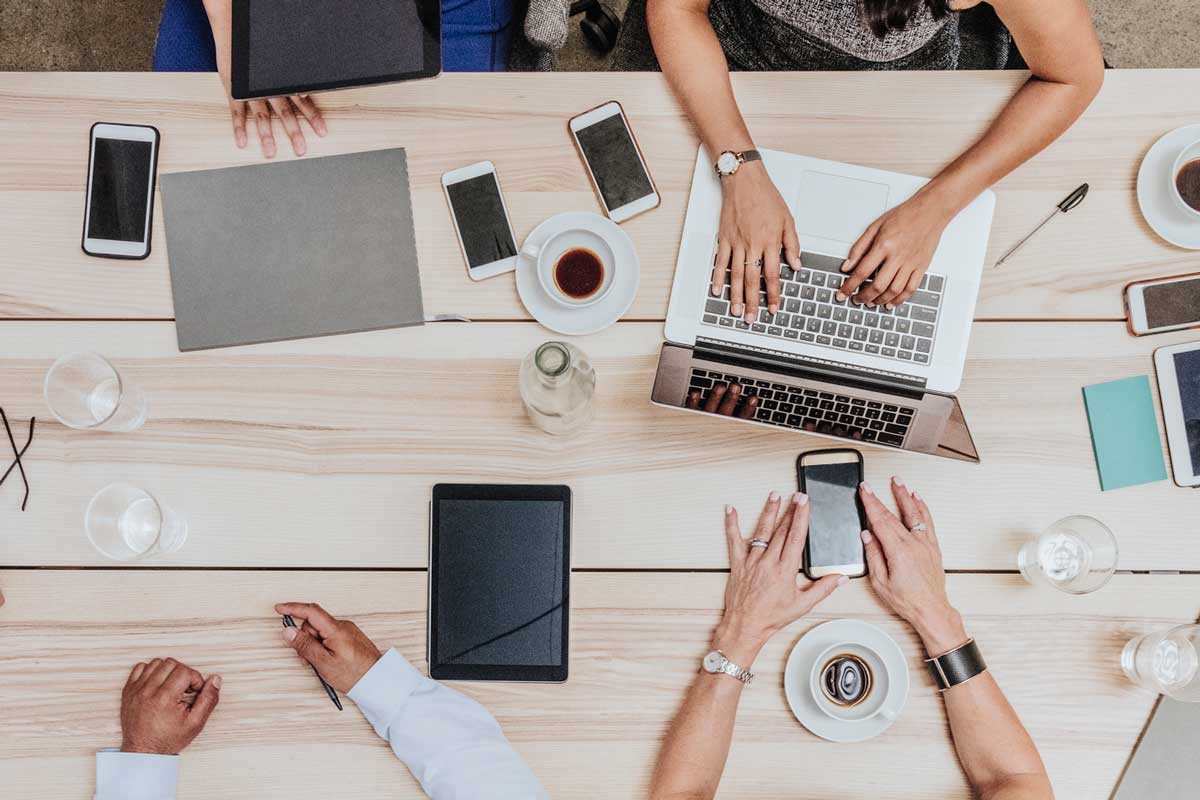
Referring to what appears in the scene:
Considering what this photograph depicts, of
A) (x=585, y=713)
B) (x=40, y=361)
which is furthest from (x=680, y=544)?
(x=40, y=361)

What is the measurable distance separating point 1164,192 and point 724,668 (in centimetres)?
86

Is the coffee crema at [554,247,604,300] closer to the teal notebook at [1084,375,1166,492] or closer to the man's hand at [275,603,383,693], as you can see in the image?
the man's hand at [275,603,383,693]

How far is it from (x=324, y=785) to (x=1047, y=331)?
113 cm

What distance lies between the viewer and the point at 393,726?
96 centimetres

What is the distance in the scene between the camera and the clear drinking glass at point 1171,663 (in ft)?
3.09

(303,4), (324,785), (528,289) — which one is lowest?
(324,785)

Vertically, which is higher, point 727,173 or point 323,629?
point 727,173

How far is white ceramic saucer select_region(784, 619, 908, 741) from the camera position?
965 millimetres

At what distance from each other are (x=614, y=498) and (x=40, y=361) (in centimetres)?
81

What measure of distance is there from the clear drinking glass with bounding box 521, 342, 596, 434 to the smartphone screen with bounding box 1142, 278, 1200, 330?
748 millimetres

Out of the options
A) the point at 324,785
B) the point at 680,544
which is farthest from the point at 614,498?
the point at 324,785

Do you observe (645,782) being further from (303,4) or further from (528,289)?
(303,4)

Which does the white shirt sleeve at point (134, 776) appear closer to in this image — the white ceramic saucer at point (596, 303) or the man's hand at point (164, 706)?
the man's hand at point (164, 706)

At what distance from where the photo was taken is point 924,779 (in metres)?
0.97
